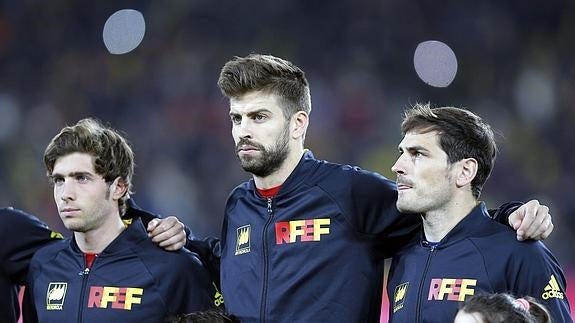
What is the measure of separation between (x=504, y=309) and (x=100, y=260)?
1.82 m

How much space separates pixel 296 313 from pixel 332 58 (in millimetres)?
7382

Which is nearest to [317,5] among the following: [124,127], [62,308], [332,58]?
[332,58]

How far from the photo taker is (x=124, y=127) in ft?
34.6

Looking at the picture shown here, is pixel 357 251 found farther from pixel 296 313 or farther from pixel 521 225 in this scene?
pixel 521 225

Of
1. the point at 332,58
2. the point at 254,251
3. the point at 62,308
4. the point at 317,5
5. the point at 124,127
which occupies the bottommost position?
the point at 62,308

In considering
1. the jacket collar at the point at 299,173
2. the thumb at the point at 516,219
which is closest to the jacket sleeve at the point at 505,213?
the thumb at the point at 516,219

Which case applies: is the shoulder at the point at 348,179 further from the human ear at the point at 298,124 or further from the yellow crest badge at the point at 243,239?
the yellow crest badge at the point at 243,239

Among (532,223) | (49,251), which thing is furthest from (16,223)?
(532,223)

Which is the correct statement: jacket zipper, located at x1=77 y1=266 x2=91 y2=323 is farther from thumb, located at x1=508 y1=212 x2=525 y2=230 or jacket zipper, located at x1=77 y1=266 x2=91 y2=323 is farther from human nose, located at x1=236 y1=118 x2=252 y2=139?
thumb, located at x1=508 y1=212 x2=525 y2=230

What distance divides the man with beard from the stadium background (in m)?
5.35

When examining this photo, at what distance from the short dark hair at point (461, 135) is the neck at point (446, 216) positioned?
0.27ft

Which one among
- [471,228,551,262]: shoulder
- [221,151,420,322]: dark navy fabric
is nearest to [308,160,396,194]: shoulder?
[221,151,420,322]: dark navy fabric

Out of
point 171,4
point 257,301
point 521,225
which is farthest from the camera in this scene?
point 171,4

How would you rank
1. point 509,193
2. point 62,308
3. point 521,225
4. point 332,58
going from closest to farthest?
point 521,225
point 62,308
point 509,193
point 332,58
